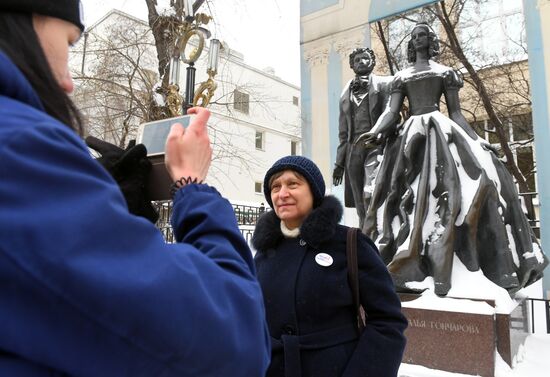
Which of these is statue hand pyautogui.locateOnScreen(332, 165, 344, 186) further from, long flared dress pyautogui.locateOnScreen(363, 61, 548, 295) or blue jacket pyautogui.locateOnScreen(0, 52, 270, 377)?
blue jacket pyautogui.locateOnScreen(0, 52, 270, 377)

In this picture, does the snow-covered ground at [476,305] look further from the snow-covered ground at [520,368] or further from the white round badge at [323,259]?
the white round badge at [323,259]

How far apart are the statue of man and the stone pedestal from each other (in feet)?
8.11

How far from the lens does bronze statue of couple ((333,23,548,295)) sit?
4.86m

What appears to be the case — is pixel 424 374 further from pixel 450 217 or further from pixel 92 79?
pixel 92 79

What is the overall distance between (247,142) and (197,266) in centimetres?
2855

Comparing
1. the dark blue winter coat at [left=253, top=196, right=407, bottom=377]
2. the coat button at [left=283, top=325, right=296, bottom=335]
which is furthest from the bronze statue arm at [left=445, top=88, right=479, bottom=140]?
the coat button at [left=283, top=325, right=296, bottom=335]

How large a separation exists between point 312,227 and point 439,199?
3.33 meters

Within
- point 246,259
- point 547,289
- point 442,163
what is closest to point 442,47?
point 547,289

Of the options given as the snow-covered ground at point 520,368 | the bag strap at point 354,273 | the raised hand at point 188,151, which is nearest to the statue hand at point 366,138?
the snow-covered ground at point 520,368

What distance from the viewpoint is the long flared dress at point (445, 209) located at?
485cm

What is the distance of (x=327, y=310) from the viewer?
2062mm

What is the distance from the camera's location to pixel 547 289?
927cm

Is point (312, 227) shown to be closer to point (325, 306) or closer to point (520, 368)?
point (325, 306)

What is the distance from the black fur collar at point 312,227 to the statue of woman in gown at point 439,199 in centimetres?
283
